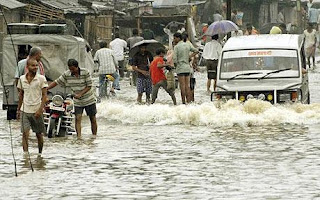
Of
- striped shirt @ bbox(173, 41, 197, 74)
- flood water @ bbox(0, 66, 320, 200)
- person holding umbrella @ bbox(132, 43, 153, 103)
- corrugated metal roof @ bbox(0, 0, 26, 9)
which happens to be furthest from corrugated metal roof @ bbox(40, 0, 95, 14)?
flood water @ bbox(0, 66, 320, 200)

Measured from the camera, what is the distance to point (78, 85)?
17578mm

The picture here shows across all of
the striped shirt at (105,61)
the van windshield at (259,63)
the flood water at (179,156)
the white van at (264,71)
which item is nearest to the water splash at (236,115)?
the flood water at (179,156)

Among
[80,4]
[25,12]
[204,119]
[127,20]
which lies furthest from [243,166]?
[127,20]

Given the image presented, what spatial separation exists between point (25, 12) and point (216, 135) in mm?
20877

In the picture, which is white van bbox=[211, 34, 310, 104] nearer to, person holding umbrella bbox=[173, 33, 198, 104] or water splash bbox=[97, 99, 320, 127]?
water splash bbox=[97, 99, 320, 127]

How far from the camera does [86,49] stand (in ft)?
77.7

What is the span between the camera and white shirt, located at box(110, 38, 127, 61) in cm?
3350

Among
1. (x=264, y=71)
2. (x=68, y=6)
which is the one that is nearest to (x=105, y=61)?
(x=264, y=71)

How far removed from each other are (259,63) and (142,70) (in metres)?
4.95

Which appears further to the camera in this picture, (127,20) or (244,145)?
(127,20)

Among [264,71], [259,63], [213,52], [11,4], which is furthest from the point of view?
[11,4]

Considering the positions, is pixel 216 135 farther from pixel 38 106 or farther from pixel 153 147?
pixel 38 106

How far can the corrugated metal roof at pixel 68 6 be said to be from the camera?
127ft

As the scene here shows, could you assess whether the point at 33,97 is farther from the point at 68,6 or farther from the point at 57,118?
the point at 68,6
